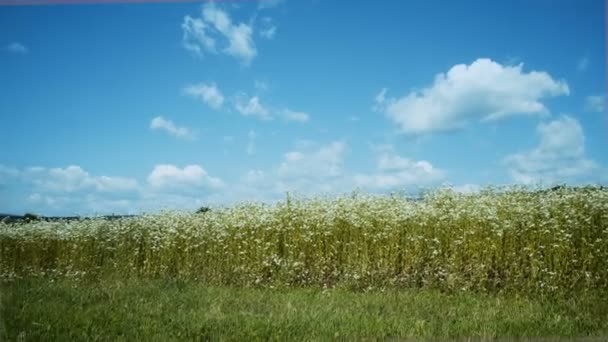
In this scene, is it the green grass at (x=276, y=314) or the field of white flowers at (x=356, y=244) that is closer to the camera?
the green grass at (x=276, y=314)

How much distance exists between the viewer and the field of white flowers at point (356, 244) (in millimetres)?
5930

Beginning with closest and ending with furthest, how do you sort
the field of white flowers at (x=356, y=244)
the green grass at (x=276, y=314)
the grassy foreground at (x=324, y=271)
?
the green grass at (x=276, y=314) < the grassy foreground at (x=324, y=271) < the field of white flowers at (x=356, y=244)

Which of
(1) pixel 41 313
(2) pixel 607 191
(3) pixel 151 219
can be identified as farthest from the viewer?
(3) pixel 151 219

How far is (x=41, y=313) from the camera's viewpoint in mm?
4578

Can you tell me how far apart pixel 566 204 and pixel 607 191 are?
68 centimetres

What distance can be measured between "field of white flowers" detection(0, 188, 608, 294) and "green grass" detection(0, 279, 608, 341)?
0.58 metres

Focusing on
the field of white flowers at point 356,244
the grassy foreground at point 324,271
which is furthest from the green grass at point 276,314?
the field of white flowers at point 356,244

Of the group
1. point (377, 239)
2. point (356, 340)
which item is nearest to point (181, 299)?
point (356, 340)

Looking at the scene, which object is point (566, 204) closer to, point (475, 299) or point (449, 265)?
point (449, 265)

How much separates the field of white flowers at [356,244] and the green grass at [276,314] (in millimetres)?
583

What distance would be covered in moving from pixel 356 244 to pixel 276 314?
231 cm

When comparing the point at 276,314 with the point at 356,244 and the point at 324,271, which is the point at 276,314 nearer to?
the point at 324,271

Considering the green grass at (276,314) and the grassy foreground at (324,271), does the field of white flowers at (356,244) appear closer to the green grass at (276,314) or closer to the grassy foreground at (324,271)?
the grassy foreground at (324,271)

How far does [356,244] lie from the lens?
6668mm
